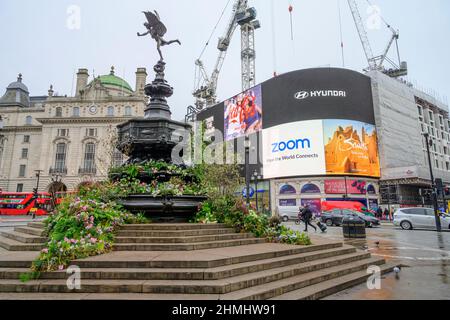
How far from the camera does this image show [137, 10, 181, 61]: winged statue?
1064cm

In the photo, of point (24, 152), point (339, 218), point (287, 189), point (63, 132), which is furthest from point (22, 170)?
point (339, 218)

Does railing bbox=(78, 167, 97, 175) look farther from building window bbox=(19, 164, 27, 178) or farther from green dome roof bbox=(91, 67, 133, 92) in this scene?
green dome roof bbox=(91, 67, 133, 92)

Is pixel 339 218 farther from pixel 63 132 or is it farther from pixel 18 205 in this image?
pixel 63 132

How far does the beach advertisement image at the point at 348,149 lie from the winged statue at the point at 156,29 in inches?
1359

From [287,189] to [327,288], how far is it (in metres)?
39.3

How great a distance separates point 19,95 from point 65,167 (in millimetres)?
28030

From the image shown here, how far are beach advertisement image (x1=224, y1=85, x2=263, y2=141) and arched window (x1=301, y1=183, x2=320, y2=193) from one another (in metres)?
13.1

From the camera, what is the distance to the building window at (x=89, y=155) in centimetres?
5231

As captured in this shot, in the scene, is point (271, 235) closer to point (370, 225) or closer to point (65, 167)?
point (370, 225)

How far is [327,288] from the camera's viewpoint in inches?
200

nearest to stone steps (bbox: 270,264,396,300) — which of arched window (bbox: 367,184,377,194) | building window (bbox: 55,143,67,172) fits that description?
arched window (bbox: 367,184,377,194)

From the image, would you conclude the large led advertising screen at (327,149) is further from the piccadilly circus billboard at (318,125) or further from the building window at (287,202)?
the building window at (287,202)
